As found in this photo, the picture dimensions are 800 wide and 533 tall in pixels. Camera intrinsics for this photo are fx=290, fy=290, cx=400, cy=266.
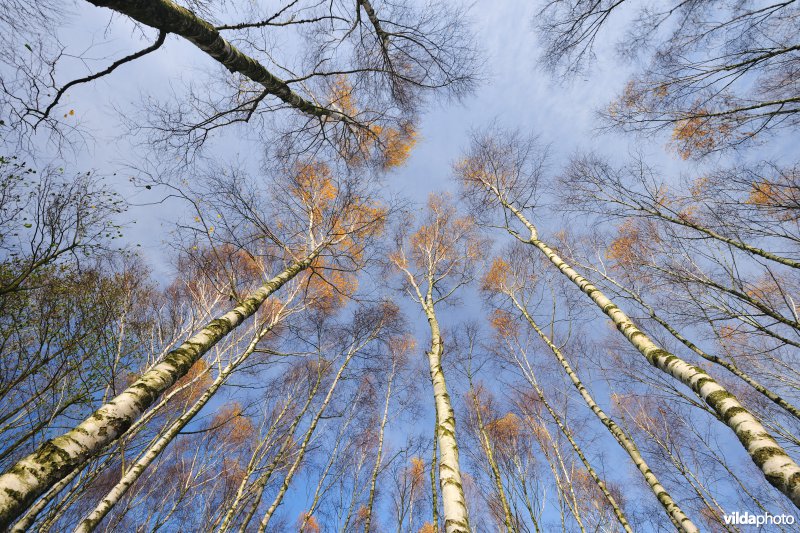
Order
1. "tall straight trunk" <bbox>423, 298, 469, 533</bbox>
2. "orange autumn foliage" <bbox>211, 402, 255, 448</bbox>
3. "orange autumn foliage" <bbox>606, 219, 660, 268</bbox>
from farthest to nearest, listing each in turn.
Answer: "orange autumn foliage" <bbox>211, 402, 255, 448</bbox> < "orange autumn foliage" <bbox>606, 219, 660, 268</bbox> < "tall straight trunk" <bbox>423, 298, 469, 533</bbox>

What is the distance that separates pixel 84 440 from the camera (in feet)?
5.56

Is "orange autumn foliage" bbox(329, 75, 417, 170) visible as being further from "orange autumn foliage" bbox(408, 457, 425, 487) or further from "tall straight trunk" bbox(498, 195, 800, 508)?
"orange autumn foliage" bbox(408, 457, 425, 487)

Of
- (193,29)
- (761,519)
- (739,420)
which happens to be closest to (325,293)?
(193,29)

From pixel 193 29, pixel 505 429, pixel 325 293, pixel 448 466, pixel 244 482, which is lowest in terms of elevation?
pixel 448 466

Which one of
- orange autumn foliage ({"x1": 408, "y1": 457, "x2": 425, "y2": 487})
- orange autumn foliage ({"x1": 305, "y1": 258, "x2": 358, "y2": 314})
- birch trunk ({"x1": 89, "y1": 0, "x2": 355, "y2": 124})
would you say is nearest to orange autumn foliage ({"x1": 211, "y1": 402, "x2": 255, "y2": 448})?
orange autumn foliage ({"x1": 305, "y1": 258, "x2": 358, "y2": 314})

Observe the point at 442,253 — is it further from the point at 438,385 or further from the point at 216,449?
the point at 216,449

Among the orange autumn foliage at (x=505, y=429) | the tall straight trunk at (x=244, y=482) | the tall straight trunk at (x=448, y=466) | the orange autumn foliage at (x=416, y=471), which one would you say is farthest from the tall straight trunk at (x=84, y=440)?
the orange autumn foliage at (x=416, y=471)

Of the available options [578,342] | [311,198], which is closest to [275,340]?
[311,198]

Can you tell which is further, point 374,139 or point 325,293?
point 325,293

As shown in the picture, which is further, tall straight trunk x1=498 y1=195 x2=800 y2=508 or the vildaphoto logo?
the vildaphoto logo

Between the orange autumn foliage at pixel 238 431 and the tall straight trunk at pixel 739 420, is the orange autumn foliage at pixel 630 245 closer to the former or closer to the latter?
the tall straight trunk at pixel 739 420

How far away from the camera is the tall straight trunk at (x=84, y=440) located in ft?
4.63

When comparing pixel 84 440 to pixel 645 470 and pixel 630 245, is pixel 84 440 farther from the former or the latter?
pixel 630 245

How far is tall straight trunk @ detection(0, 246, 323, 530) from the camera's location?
55.6 inches
